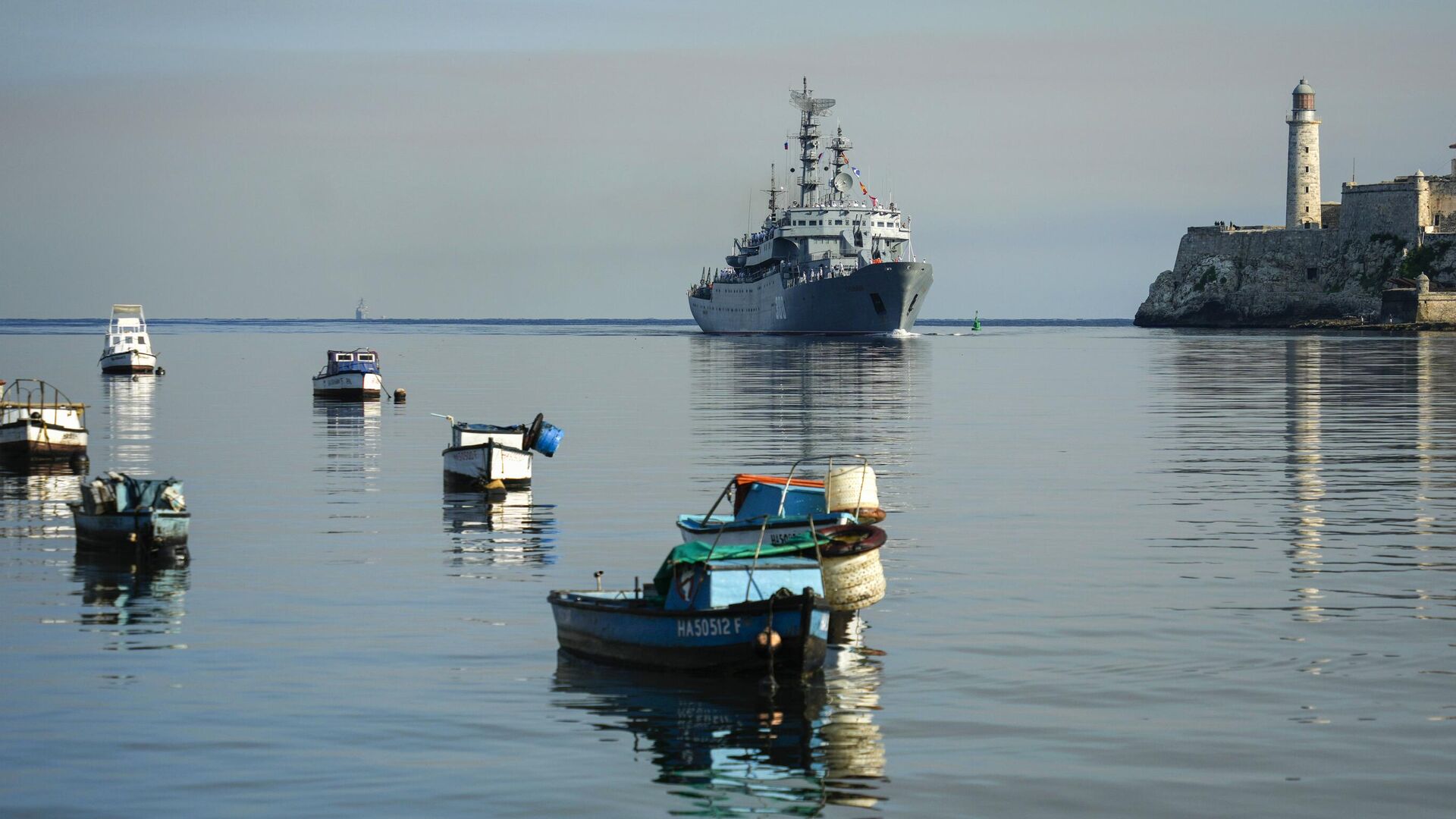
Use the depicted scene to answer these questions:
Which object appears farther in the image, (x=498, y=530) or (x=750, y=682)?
(x=498, y=530)

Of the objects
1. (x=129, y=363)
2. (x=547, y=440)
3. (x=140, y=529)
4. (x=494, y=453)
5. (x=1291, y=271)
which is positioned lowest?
(x=140, y=529)

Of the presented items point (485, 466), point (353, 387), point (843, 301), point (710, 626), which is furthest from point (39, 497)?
point (843, 301)

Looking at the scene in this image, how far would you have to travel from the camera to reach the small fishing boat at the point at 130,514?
25297mm

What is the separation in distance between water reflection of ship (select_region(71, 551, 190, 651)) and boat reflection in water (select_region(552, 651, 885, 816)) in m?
5.36

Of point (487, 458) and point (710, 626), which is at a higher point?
point (487, 458)

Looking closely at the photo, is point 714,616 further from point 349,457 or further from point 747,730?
point 349,457

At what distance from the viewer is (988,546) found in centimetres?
2653

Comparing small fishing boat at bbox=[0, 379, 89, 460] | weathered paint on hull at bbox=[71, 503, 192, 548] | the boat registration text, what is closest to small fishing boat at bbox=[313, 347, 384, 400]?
small fishing boat at bbox=[0, 379, 89, 460]

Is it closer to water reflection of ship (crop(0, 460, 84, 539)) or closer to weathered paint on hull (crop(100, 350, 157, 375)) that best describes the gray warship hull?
weathered paint on hull (crop(100, 350, 157, 375))

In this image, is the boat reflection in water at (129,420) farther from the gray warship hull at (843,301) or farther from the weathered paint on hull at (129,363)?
the gray warship hull at (843,301)

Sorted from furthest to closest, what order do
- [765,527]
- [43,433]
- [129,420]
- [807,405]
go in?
[807,405] → [129,420] → [43,433] → [765,527]

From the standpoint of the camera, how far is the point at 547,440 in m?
Answer: 37.6

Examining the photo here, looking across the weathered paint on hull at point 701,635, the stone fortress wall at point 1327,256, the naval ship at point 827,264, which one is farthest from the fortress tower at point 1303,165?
the weathered paint on hull at point 701,635

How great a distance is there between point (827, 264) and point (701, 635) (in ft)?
435
